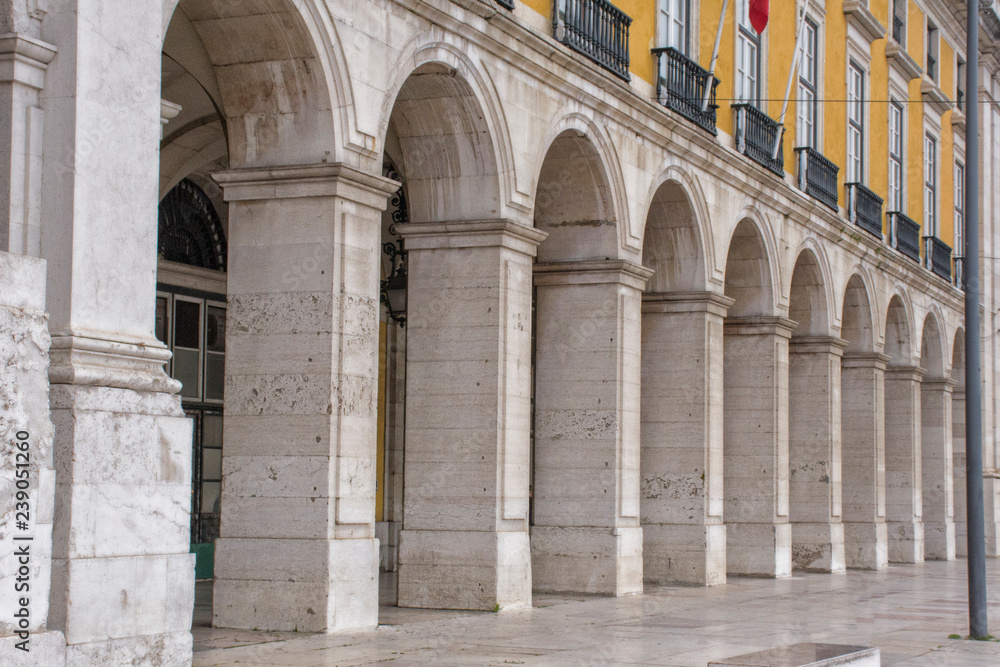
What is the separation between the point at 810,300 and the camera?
25.1 m

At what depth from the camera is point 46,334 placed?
765 centimetres

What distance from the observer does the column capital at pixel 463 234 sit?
48.0 feet

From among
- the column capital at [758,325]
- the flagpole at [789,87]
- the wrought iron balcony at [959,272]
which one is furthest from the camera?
the wrought iron balcony at [959,272]

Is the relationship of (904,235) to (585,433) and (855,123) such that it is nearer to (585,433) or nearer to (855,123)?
(855,123)

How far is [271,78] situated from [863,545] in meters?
17.9

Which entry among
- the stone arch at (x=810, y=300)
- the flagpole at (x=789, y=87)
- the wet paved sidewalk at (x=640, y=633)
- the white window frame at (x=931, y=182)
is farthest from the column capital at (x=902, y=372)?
the wet paved sidewalk at (x=640, y=633)

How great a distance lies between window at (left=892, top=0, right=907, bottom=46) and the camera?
103 ft

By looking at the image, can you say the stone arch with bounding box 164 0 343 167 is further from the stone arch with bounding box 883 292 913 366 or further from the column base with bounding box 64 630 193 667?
the stone arch with bounding box 883 292 913 366

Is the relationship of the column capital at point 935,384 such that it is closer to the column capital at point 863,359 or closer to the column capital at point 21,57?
the column capital at point 863,359

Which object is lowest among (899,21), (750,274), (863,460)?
(863,460)

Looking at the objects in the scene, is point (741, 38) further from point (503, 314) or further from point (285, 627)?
point (285, 627)

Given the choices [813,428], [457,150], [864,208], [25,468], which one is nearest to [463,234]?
[457,150]

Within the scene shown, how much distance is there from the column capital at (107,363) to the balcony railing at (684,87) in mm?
10905

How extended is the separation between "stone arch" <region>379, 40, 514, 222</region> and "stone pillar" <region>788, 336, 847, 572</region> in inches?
457
